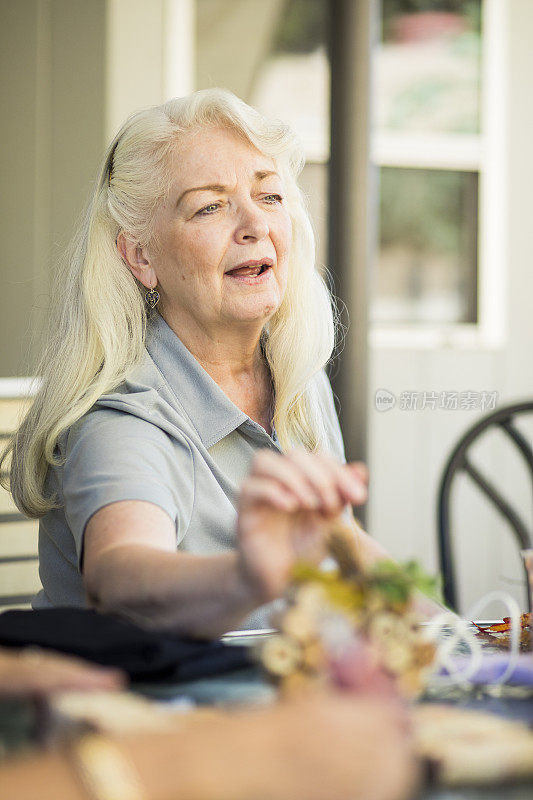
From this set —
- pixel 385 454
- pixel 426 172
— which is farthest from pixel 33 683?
pixel 426 172

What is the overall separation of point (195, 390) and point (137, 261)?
27 cm

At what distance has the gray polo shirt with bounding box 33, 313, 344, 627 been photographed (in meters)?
1.20

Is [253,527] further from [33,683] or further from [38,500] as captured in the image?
[38,500]

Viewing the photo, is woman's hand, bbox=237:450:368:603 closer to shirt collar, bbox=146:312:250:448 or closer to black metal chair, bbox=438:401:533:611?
shirt collar, bbox=146:312:250:448

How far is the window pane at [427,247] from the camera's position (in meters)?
3.68

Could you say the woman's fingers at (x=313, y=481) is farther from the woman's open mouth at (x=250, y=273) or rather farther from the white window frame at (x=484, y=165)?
the white window frame at (x=484, y=165)

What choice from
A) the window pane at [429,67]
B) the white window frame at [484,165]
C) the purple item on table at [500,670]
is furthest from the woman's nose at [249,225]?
the window pane at [429,67]

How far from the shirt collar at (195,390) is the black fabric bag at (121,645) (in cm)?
56

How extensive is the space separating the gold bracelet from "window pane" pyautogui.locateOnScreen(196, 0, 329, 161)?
9.77ft

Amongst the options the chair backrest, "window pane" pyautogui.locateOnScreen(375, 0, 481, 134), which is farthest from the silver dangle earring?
"window pane" pyautogui.locateOnScreen(375, 0, 481, 134)

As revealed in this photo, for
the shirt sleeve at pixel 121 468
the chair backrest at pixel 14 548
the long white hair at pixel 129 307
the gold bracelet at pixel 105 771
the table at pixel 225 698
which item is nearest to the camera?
the gold bracelet at pixel 105 771

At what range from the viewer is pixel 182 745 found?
543 mm

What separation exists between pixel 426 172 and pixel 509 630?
284cm

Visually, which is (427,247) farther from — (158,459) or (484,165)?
(158,459)
